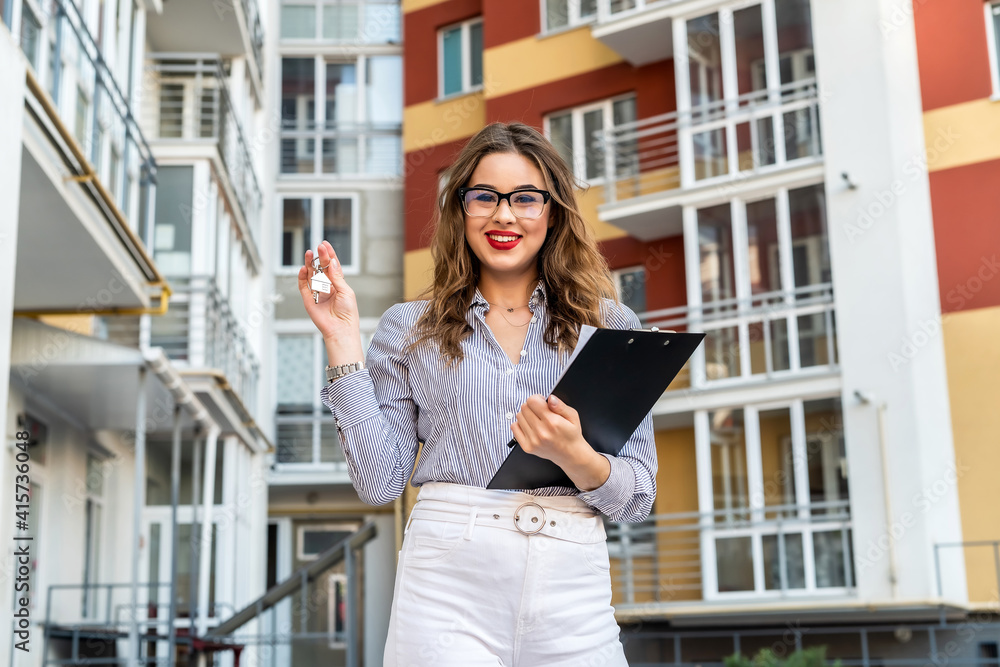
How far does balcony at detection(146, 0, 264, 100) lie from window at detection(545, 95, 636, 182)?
16.3ft

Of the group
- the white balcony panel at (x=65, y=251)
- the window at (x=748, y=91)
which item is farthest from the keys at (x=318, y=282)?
the window at (x=748, y=91)

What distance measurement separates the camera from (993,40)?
49.8ft

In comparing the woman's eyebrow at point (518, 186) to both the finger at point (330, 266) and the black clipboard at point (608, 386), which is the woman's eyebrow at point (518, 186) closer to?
the finger at point (330, 266)

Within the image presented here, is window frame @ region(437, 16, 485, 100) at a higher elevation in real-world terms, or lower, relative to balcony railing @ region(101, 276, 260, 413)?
higher

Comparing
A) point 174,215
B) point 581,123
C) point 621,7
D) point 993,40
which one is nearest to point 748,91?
point 621,7

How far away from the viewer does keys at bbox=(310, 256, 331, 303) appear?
2.14m

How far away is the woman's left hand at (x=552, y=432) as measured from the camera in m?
1.78

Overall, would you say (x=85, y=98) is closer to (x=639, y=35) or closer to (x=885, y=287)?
(x=639, y=35)

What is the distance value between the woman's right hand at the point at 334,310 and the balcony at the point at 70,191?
4.87m

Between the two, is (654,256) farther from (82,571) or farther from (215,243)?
(82,571)

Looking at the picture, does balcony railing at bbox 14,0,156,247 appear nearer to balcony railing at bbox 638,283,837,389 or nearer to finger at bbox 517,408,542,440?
finger at bbox 517,408,542,440

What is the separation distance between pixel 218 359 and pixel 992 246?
9864 mm

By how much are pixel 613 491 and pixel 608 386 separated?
236 millimetres

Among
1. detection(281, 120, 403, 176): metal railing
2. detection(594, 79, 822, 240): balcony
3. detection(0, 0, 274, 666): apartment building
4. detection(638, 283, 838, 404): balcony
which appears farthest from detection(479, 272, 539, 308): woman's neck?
detection(281, 120, 403, 176): metal railing
